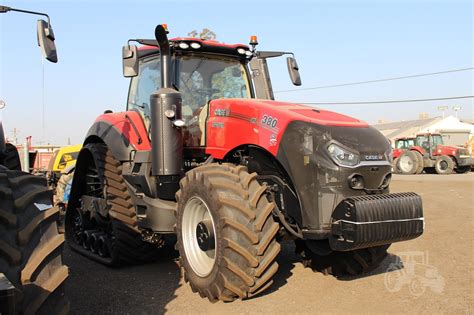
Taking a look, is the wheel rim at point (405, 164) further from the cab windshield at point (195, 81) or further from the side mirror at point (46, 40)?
the side mirror at point (46, 40)

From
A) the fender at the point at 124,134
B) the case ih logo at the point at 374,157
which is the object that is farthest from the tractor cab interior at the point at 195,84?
the case ih logo at the point at 374,157

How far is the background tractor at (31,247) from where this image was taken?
2.50 metres

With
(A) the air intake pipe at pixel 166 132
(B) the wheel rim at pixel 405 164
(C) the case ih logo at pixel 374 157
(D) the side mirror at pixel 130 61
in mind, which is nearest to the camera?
(C) the case ih logo at pixel 374 157

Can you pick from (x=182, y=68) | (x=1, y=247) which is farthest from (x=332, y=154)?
(x=1, y=247)

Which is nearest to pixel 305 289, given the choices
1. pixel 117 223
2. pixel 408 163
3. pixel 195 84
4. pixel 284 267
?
pixel 284 267

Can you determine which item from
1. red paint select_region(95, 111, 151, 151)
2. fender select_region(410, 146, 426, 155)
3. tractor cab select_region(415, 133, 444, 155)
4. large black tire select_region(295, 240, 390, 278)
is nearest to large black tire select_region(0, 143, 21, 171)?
red paint select_region(95, 111, 151, 151)

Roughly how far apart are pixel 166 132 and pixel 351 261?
93.0 inches

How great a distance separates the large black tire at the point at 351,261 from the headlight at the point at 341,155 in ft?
3.63

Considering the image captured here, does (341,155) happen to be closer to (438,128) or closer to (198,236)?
(198,236)

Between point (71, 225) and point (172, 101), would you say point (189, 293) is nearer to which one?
point (172, 101)

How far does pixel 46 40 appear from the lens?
3658 mm

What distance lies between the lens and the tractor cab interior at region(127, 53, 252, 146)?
5.24 meters

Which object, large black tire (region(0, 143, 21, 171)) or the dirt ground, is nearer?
the dirt ground

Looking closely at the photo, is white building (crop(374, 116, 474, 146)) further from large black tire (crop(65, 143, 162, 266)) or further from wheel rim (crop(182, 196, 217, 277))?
wheel rim (crop(182, 196, 217, 277))
